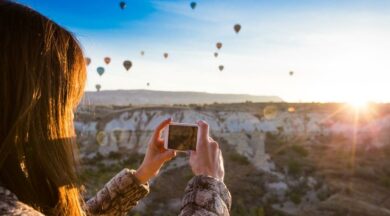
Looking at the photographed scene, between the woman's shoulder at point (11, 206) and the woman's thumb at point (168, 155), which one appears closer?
the woman's shoulder at point (11, 206)

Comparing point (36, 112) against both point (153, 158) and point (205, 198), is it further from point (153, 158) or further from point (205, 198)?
point (153, 158)

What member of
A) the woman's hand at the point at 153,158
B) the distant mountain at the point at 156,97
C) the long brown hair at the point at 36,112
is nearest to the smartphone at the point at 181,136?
the woman's hand at the point at 153,158

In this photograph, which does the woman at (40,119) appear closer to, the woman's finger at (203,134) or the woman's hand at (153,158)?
the woman's finger at (203,134)

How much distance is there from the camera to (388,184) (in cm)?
1738

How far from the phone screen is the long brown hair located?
1.65 ft

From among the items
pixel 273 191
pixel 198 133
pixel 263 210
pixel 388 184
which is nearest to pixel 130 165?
pixel 273 191

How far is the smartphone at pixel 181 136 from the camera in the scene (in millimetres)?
1769

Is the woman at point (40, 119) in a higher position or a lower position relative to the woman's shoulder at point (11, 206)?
higher

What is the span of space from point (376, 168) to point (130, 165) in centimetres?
1060

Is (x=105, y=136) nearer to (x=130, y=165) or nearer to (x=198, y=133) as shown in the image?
(x=130, y=165)

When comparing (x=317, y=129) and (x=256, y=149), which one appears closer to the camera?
(x=256, y=149)

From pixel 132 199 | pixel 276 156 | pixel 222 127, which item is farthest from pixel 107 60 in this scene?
pixel 132 199

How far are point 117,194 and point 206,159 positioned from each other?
634mm

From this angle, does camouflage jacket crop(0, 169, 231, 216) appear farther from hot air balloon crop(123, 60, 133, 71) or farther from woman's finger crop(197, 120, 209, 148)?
hot air balloon crop(123, 60, 133, 71)
